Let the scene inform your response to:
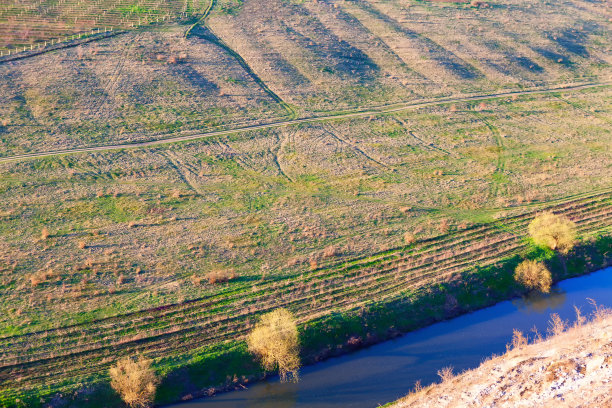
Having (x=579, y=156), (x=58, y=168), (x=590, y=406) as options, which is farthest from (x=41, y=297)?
(x=579, y=156)

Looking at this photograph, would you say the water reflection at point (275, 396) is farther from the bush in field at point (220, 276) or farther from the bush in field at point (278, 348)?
the bush in field at point (220, 276)

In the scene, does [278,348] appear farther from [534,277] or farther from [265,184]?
[265,184]

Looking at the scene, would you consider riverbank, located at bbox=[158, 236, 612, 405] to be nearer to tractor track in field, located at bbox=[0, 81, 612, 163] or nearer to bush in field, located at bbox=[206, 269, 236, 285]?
bush in field, located at bbox=[206, 269, 236, 285]

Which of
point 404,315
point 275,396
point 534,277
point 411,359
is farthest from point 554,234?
point 275,396

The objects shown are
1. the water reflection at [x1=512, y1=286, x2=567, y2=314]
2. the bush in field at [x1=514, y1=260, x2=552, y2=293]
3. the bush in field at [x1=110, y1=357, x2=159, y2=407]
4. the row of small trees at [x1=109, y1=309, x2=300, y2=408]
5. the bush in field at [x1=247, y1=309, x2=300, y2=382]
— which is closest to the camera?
the bush in field at [x1=110, y1=357, x2=159, y2=407]


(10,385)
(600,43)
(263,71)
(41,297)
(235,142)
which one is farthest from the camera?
(600,43)

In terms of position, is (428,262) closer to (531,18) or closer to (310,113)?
(310,113)

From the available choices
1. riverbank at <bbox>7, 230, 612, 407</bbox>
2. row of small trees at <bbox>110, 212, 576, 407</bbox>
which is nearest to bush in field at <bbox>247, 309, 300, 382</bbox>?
row of small trees at <bbox>110, 212, 576, 407</bbox>

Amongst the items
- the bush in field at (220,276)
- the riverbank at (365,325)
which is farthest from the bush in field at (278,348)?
the bush in field at (220,276)
